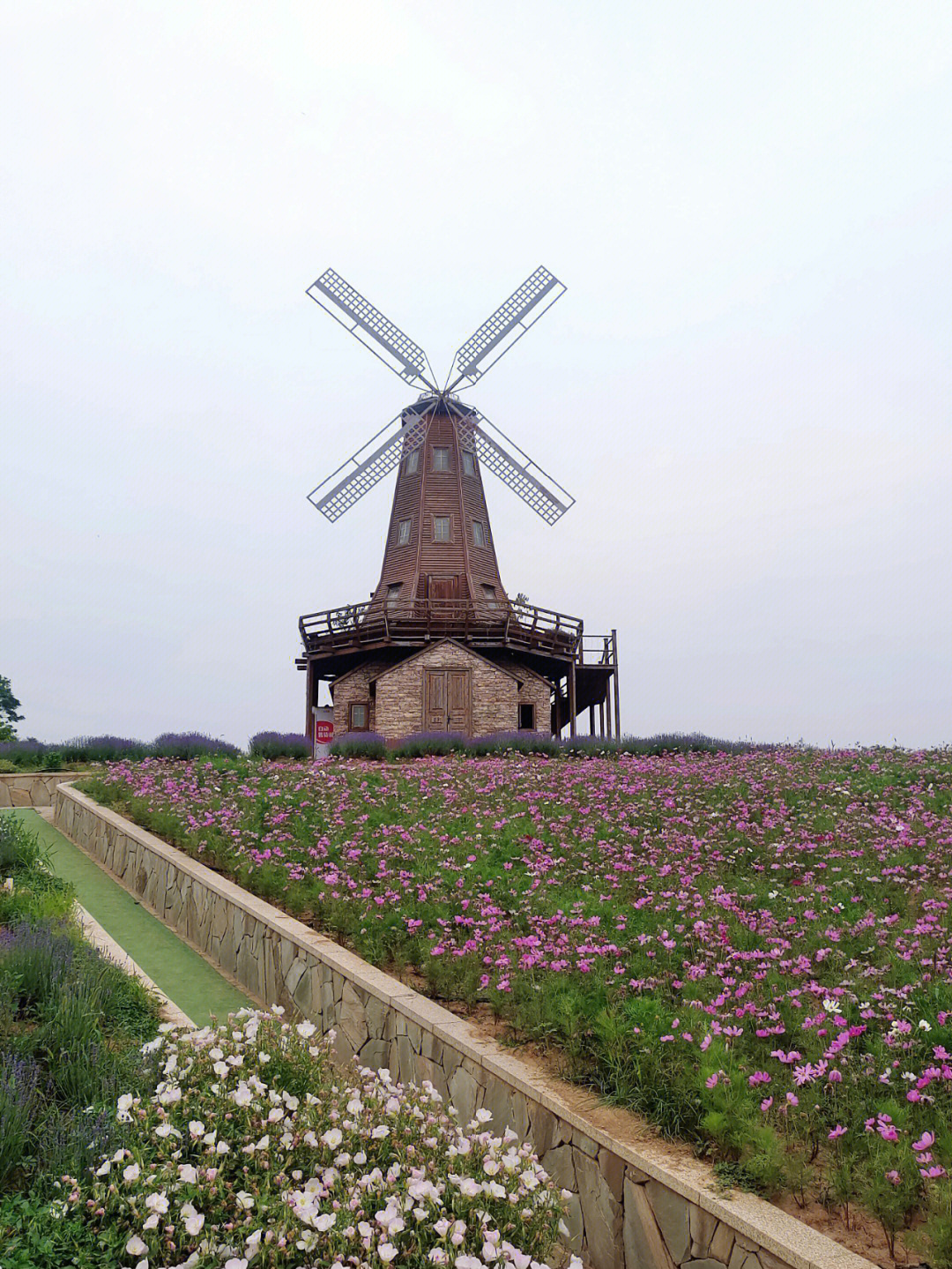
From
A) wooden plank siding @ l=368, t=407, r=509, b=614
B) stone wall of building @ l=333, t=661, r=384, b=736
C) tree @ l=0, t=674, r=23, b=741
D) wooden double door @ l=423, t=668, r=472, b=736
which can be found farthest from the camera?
tree @ l=0, t=674, r=23, b=741

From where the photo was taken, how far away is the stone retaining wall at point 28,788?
73.6ft

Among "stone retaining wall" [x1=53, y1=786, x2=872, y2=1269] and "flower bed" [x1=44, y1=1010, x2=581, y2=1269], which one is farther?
"stone retaining wall" [x1=53, y1=786, x2=872, y2=1269]

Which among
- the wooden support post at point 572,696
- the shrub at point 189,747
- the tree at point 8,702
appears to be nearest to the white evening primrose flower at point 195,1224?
the shrub at point 189,747

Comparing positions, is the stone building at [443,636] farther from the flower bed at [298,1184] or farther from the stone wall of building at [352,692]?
the flower bed at [298,1184]

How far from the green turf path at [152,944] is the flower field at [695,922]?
1059 mm

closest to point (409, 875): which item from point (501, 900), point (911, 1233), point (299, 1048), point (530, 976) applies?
point (501, 900)

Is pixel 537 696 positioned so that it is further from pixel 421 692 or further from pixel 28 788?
pixel 28 788

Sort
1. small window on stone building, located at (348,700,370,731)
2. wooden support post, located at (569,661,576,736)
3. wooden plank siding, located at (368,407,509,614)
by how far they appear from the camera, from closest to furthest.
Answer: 1. small window on stone building, located at (348,700,370,731)
2. wooden plank siding, located at (368,407,509,614)
3. wooden support post, located at (569,661,576,736)

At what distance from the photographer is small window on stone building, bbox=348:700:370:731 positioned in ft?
109

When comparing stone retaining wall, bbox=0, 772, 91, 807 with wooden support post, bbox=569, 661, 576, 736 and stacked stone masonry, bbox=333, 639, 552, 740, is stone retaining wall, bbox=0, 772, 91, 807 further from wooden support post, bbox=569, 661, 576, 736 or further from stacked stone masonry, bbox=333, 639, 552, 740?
wooden support post, bbox=569, 661, 576, 736

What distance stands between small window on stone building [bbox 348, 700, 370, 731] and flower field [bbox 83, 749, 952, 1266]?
623 inches

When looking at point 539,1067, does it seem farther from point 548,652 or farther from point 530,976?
point 548,652

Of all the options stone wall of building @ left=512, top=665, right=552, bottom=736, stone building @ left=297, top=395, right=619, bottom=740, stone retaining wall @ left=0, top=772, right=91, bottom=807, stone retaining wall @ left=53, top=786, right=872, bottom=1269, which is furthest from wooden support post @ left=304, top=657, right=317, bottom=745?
stone retaining wall @ left=53, top=786, right=872, bottom=1269

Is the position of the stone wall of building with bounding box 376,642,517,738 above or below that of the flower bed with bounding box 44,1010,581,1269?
above
